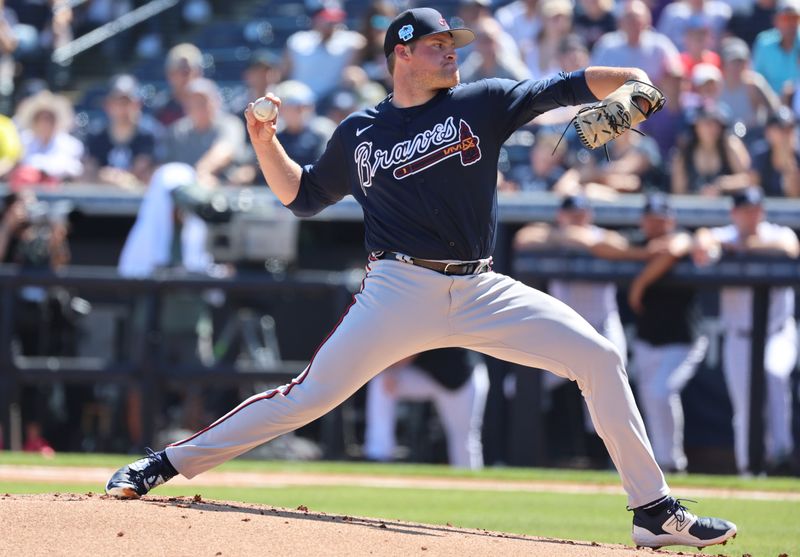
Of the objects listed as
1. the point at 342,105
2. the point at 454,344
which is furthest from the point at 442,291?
the point at 342,105

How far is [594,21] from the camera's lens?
12.9 metres

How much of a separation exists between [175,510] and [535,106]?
2.02 m

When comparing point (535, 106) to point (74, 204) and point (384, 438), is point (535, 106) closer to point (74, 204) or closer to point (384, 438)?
point (384, 438)

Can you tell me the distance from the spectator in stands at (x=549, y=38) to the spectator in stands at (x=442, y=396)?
336 centimetres

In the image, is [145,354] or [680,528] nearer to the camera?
[680,528]

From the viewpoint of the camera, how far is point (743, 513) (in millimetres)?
7219

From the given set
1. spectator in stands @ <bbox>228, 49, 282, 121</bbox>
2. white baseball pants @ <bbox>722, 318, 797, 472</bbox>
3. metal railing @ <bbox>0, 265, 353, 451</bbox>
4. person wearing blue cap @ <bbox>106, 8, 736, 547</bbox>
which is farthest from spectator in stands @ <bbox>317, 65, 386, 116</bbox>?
person wearing blue cap @ <bbox>106, 8, 736, 547</bbox>

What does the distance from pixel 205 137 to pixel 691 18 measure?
452 cm

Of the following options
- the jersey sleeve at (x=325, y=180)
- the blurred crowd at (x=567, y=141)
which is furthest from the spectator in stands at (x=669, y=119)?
the jersey sleeve at (x=325, y=180)

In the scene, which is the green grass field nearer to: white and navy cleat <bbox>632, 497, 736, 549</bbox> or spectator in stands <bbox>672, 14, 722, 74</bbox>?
white and navy cleat <bbox>632, 497, 736, 549</bbox>

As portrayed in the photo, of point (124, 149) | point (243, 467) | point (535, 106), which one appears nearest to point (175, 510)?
point (535, 106)

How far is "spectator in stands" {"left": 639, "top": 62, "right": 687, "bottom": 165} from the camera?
452 inches

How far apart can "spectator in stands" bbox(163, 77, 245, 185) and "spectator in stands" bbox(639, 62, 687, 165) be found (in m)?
3.59

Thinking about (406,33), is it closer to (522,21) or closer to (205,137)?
(205,137)
